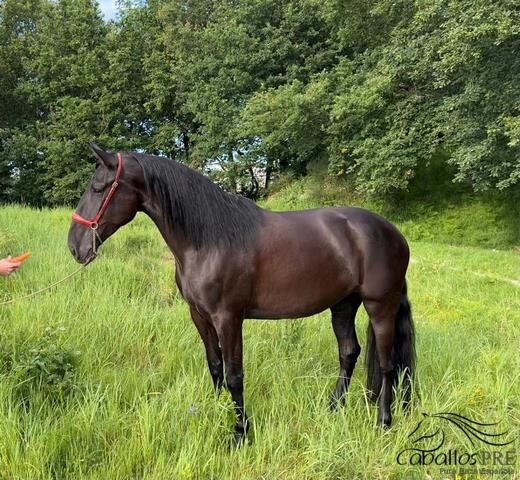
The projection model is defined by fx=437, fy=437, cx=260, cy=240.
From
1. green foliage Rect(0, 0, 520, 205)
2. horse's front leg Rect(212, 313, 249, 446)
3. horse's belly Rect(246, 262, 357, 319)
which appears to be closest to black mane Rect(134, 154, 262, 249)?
horse's belly Rect(246, 262, 357, 319)

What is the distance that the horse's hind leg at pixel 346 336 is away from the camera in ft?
9.78

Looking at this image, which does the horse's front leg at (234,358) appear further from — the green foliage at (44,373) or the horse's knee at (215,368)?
the green foliage at (44,373)

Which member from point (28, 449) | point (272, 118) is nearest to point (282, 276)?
point (28, 449)

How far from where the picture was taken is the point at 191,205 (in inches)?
96.3

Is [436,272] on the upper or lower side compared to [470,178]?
lower

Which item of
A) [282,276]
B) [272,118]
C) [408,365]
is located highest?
[272,118]

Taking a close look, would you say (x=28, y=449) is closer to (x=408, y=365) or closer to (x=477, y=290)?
(x=408, y=365)

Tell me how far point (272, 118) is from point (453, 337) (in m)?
11.6

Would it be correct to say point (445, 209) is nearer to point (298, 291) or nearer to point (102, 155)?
point (298, 291)

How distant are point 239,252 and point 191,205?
1.23 feet

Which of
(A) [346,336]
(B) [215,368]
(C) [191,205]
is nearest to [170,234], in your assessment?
(C) [191,205]

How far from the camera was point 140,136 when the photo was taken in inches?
833

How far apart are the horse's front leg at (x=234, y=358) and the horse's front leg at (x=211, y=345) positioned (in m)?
0.18

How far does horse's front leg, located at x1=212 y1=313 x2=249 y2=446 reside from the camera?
2.39 m
